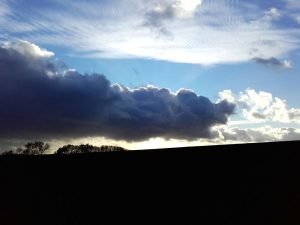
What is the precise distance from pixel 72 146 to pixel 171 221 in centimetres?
2797

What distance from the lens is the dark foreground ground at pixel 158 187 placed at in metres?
9.41

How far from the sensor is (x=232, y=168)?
9.98 meters

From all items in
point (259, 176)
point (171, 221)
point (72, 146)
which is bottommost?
point (171, 221)

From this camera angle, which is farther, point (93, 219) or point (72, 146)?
point (72, 146)

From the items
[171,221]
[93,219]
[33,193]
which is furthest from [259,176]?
[33,193]

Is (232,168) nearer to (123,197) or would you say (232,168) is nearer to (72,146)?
(123,197)

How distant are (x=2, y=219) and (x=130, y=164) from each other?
3.41 metres

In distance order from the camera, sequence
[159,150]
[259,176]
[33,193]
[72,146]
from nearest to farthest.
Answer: [259,176] → [159,150] → [33,193] → [72,146]

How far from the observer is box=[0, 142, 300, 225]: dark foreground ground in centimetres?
941

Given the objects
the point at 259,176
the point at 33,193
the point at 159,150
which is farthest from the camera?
the point at 33,193

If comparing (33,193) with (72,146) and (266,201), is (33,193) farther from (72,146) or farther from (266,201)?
(72,146)

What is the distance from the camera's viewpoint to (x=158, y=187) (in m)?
10.7

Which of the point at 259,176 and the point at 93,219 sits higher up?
the point at 259,176

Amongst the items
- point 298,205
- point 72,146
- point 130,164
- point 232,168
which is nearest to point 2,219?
point 130,164
